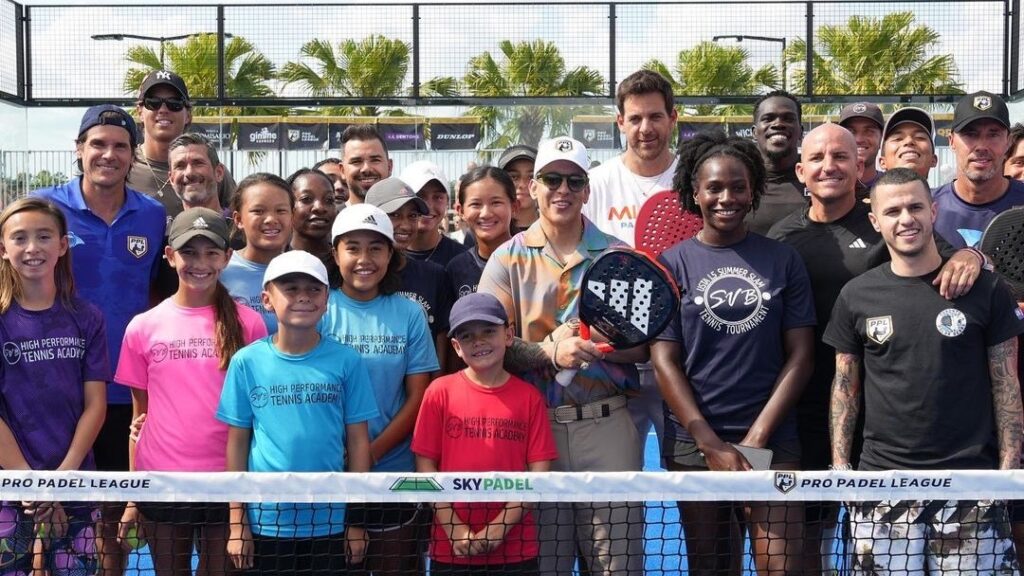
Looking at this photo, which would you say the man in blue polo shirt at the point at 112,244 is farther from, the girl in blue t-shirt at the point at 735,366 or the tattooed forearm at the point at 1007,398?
the tattooed forearm at the point at 1007,398

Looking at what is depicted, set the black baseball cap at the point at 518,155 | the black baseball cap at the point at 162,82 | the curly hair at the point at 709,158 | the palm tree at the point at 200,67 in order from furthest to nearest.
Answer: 1. the palm tree at the point at 200,67
2. the black baseball cap at the point at 518,155
3. the black baseball cap at the point at 162,82
4. the curly hair at the point at 709,158

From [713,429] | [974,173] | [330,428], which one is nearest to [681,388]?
[713,429]

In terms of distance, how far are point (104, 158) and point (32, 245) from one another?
26.9 inches

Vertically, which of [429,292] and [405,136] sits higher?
[405,136]

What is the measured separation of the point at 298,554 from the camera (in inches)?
154

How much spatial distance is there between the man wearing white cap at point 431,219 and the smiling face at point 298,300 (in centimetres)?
97

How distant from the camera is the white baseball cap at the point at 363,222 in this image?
4.23m

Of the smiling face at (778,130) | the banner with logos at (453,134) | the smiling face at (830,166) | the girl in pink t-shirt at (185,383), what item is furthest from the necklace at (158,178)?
the banner with logos at (453,134)

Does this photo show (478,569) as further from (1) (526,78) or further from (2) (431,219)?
(1) (526,78)

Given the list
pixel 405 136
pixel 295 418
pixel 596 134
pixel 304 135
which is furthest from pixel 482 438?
pixel 304 135

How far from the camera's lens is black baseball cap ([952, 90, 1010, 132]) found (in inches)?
194

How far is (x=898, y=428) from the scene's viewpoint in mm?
3811

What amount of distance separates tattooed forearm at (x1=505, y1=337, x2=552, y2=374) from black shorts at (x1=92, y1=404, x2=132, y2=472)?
67.6 inches

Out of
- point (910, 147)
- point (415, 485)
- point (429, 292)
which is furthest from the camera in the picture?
point (910, 147)
